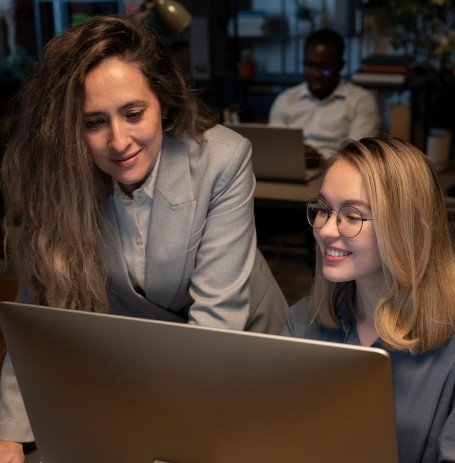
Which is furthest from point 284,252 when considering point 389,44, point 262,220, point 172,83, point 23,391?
point 23,391

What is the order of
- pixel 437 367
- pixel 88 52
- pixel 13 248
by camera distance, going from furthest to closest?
pixel 13 248 < pixel 88 52 < pixel 437 367

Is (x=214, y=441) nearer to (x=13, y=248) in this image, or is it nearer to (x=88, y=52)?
(x=88, y=52)

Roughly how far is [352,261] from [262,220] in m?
2.53

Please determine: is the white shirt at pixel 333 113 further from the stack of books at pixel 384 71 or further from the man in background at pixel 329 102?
the stack of books at pixel 384 71

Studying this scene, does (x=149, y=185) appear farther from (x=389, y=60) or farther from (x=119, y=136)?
(x=389, y=60)

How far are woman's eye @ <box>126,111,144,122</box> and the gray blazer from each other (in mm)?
158

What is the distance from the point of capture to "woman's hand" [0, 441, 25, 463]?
4.48 ft

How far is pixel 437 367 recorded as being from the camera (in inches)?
50.2

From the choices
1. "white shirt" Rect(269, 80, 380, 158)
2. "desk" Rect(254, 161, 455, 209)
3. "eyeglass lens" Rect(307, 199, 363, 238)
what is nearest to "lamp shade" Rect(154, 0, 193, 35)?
"white shirt" Rect(269, 80, 380, 158)

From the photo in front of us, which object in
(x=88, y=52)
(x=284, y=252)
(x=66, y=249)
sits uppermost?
(x=88, y=52)

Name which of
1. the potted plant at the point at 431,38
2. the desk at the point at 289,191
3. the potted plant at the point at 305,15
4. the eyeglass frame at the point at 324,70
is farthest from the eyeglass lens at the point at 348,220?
the potted plant at the point at 305,15

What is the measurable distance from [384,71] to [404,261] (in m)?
3.42

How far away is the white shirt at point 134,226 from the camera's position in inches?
62.4

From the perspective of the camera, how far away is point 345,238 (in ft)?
4.21
